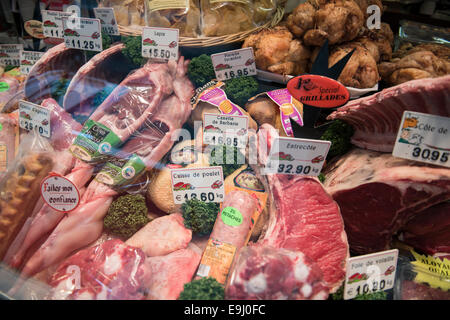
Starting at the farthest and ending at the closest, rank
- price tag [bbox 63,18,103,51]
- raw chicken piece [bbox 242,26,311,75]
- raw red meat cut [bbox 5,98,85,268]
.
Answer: price tag [bbox 63,18,103,51], raw chicken piece [bbox 242,26,311,75], raw red meat cut [bbox 5,98,85,268]

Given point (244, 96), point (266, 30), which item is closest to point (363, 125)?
point (244, 96)

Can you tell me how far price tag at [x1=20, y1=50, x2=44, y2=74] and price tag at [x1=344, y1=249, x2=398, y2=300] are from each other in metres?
3.27

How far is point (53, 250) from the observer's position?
1.76 m

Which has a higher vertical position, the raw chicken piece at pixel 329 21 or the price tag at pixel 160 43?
the raw chicken piece at pixel 329 21

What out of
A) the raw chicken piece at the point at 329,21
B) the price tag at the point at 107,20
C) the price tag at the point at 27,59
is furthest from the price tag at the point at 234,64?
the price tag at the point at 27,59

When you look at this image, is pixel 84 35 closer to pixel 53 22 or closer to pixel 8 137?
pixel 53 22

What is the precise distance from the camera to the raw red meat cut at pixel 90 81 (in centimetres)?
229

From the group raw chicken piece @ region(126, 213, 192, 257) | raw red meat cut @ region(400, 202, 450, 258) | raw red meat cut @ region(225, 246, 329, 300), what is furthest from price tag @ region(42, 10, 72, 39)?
raw red meat cut @ region(400, 202, 450, 258)

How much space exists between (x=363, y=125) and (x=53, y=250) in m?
2.08

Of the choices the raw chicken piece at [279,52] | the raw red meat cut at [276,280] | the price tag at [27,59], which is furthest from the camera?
the price tag at [27,59]

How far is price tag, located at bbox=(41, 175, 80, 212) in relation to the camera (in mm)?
1815

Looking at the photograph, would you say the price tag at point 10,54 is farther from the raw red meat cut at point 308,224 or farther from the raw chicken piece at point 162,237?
the raw red meat cut at point 308,224

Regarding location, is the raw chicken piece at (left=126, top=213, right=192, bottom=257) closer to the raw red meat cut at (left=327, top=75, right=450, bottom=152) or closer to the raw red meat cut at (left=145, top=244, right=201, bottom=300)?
the raw red meat cut at (left=145, top=244, right=201, bottom=300)

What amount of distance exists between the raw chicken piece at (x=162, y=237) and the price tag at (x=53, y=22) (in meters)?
1.90
